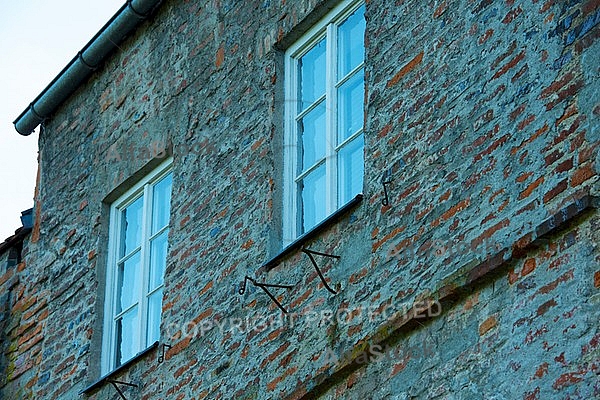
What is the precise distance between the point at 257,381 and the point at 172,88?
284cm

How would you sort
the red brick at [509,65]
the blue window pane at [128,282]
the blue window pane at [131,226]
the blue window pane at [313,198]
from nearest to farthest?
the red brick at [509,65] → the blue window pane at [313,198] → the blue window pane at [128,282] → the blue window pane at [131,226]

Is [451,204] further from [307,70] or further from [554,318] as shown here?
[307,70]

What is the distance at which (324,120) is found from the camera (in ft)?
27.7

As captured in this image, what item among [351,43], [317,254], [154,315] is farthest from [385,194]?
[154,315]

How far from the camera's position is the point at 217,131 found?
364 inches

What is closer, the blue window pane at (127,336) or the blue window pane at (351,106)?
the blue window pane at (351,106)

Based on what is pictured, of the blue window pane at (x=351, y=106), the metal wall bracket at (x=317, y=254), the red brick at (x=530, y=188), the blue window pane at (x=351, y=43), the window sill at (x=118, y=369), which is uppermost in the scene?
the blue window pane at (x=351, y=43)

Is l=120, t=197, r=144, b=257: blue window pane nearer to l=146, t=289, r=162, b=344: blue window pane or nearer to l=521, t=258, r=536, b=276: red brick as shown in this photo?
l=146, t=289, r=162, b=344: blue window pane

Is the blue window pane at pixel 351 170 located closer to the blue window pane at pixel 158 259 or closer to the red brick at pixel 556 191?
the red brick at pixel 556 191

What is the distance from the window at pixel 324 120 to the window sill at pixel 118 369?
1.32 metres

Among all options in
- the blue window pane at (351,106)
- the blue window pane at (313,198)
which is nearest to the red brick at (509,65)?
the blue window pane at (351,106)

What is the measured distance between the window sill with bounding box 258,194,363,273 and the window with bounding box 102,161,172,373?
149 cm

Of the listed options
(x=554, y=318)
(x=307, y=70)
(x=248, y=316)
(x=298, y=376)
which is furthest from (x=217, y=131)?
(x=554, y=318)

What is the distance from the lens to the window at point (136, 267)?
956cm
